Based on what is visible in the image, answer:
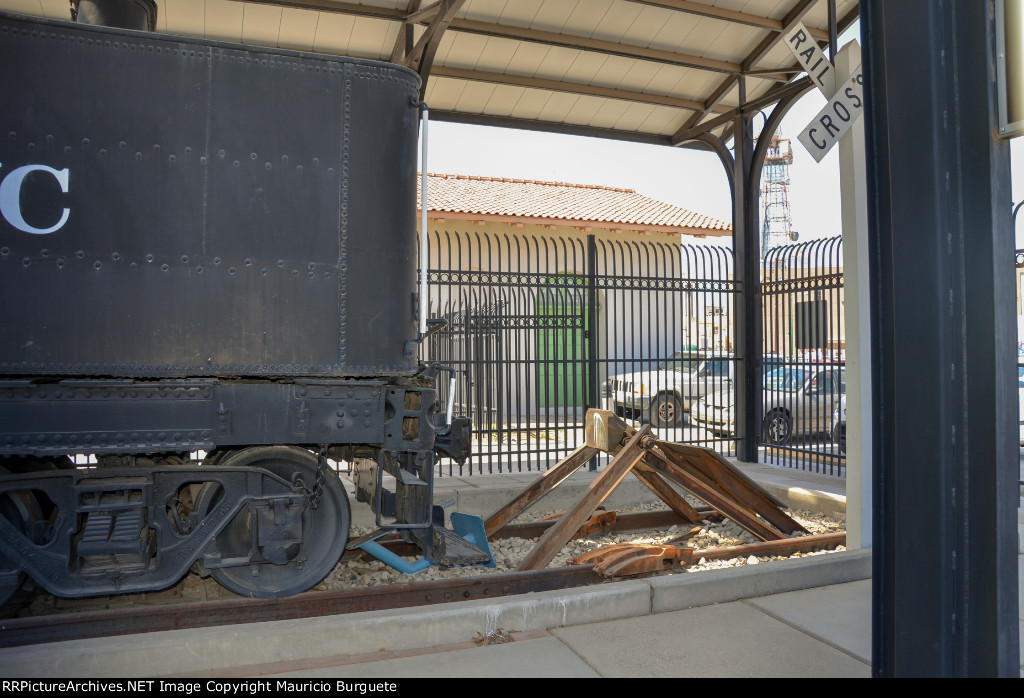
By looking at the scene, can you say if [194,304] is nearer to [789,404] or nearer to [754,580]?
[754,580]

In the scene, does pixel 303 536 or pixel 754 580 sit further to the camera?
pixel 754 580

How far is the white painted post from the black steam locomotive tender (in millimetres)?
3096

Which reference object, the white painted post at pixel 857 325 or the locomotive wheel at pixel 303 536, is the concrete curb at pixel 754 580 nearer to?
the white painted post at pixel 857 325

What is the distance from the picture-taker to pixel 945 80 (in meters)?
2.62

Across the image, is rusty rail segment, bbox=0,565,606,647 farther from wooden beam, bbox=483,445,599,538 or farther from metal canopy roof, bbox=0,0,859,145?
metal canopy roof, bbox=0,0,859,145

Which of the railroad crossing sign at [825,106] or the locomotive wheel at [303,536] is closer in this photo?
the locomotive wheel at [303,536]

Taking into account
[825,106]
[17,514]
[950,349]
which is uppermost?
[825,106]

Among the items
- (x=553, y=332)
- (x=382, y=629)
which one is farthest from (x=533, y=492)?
(x=553, y=332)

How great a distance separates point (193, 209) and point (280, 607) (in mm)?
2376

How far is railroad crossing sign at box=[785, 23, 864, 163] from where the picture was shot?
4.77 meters

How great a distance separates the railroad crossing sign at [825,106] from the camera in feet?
15.6

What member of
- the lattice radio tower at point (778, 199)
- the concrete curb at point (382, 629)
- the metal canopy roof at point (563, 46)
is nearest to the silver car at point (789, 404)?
the metal canopy roof at point (563, 46)

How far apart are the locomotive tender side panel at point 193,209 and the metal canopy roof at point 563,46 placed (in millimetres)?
3566

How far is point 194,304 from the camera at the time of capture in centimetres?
434
